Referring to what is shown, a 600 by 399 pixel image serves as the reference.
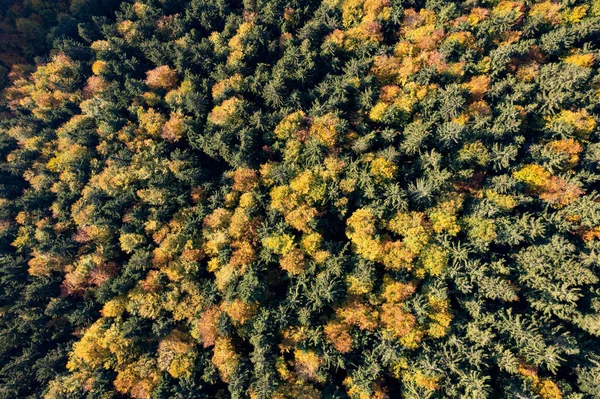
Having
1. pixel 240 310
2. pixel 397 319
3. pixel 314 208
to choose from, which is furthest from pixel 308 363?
pixel 314 208

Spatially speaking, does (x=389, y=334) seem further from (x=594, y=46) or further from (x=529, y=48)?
(x=594, y=46)

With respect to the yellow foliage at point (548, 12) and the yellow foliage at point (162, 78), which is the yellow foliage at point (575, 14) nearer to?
the yellow foliage at point (548, 12)

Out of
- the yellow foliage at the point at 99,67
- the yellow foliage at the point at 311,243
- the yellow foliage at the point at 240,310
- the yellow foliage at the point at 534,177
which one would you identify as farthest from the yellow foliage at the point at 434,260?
the yellow foliage at the point at 99,67

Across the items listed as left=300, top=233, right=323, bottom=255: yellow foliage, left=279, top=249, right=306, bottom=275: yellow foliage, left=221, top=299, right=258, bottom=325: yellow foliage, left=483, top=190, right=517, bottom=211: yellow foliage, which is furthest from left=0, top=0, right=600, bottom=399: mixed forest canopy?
left=300, top=233, right=323, bottom=255: yellow foliage

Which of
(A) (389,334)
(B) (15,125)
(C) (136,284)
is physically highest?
(B) (15,125)

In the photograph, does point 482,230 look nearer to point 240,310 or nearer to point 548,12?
point 240,310

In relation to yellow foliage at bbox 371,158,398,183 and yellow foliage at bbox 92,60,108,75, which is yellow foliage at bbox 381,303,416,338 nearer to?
yellow foliage at bbox 371,158,398,183

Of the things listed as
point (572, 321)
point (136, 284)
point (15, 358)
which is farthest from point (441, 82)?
point (15, 358)

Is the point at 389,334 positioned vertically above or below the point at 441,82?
below
